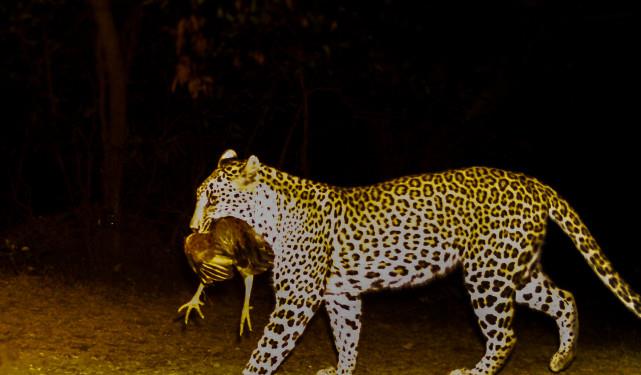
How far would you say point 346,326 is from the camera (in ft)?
22.1

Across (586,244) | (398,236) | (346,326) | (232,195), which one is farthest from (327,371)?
(586,244)

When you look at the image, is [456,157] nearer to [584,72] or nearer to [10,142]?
[584,72]

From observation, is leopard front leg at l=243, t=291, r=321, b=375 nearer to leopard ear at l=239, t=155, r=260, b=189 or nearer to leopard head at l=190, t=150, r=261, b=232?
leopard head at l=190, t=150, r=261, b=232

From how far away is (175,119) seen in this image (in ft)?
34.7

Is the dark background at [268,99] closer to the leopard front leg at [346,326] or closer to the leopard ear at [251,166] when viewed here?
the leopard ear at [251,166]

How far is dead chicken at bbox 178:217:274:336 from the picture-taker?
6438mm

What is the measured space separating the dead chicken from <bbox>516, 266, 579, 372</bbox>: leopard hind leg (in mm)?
1800

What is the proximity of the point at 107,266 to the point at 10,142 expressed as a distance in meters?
3.63

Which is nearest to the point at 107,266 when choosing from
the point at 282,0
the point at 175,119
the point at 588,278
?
the point at 175,119

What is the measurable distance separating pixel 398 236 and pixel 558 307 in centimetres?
124

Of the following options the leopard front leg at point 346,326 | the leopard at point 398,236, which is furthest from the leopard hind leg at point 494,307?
the leopard front leg at point 346,326

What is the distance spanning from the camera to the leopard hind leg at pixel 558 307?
6.84 m

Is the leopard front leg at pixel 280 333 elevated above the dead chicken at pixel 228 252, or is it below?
below

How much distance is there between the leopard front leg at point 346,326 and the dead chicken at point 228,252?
0.54 m
